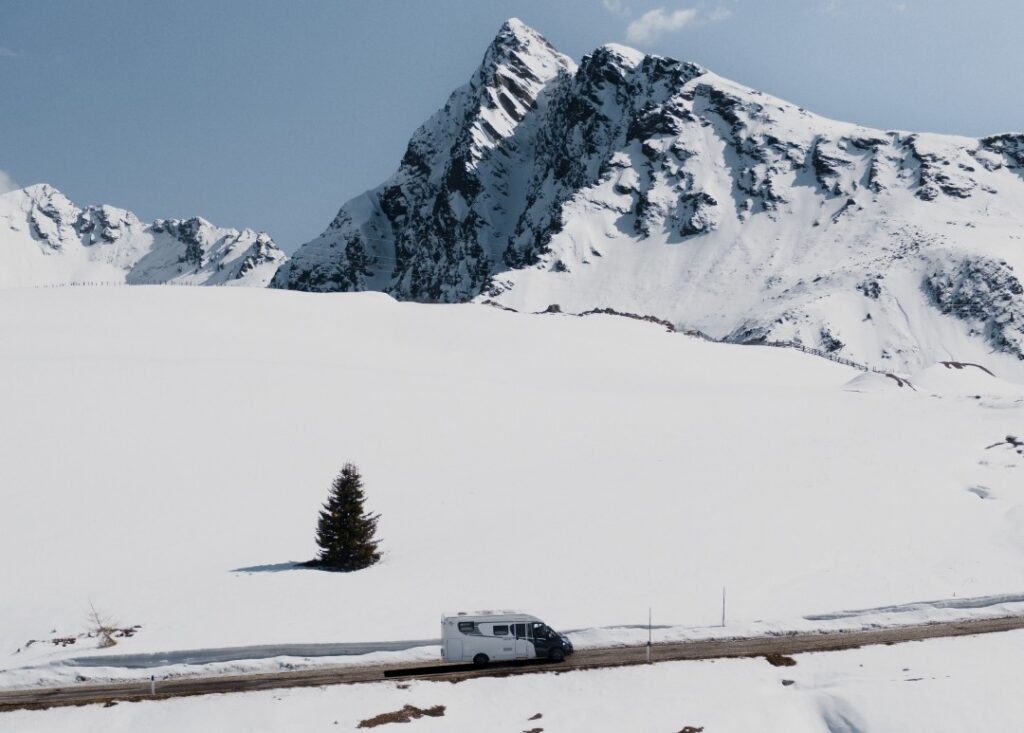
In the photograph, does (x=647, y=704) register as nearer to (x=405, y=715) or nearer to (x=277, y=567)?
(x=405, y=715)

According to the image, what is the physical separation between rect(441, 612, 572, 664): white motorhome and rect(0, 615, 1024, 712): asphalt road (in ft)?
1.36

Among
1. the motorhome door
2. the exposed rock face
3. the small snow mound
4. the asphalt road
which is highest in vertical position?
the exposed rock face

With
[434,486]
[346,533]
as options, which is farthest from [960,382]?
[346,533]

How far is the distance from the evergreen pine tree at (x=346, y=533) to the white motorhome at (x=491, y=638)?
11.2m

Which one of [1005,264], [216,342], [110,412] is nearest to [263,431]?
[110,412]

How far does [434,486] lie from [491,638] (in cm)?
2224

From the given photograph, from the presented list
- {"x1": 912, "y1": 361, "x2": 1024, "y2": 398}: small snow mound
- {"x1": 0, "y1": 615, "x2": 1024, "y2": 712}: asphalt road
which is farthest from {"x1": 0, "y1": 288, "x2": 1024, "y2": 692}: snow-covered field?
{"x1": 912, "y1": 361, "x2": 1024, "y2": 398}: small snow mound

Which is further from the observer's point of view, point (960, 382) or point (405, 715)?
point (960, 382)

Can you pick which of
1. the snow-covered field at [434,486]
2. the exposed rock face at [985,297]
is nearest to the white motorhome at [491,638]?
the snow-covered field at [434,486]

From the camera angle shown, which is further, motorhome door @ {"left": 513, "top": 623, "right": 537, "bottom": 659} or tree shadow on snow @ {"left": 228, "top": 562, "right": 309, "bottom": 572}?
tree shadow on snow @ {"left": 228, "top": 562, "right": 309, "bottom": 572}

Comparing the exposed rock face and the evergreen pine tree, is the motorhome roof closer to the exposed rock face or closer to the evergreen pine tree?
the evergreen pine tree

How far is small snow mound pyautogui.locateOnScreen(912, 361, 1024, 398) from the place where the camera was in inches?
3955

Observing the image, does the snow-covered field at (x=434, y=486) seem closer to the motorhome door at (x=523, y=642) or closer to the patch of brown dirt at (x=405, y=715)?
the patch of brown dirt at (x=405, y=715)

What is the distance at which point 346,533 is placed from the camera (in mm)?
36531
